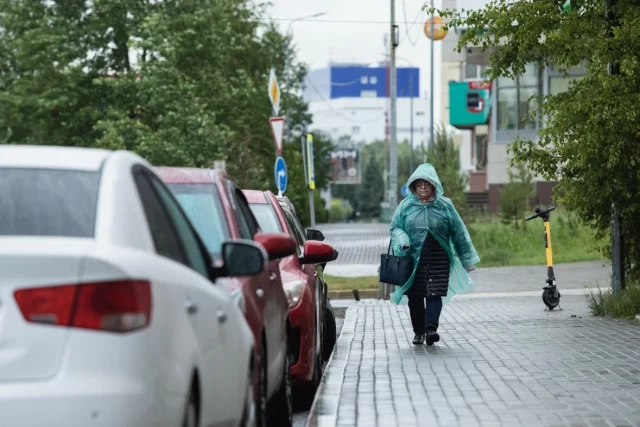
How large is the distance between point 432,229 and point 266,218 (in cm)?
173

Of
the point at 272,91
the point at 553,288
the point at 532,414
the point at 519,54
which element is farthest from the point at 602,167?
the point at 272,91

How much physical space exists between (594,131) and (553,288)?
13.6ft

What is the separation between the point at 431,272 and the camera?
45.5 ft

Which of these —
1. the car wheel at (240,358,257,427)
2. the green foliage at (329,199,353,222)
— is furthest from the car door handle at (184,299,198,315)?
the green foliage at (329,199,353,222)

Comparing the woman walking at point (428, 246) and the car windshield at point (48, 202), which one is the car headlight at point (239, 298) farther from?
the woman walking at point (428, 246)

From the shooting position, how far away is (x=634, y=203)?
1752cm

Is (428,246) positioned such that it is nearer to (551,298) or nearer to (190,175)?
(190,175)

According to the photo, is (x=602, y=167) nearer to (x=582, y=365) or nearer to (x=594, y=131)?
(x=594, y=131)

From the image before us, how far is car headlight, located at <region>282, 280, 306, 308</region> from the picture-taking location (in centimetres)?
1081

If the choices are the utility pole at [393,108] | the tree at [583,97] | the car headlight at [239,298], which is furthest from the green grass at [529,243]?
the car headlight at [239,298]

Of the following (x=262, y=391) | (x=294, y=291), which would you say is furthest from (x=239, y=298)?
(x=294, y=291)

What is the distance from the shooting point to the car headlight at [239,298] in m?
6.59

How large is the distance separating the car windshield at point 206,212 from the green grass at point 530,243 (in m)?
27.3

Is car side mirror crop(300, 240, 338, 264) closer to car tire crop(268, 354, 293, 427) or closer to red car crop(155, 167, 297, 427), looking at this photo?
red car crop(155, 167, 297, 427)
